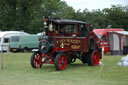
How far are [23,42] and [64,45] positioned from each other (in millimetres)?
19057

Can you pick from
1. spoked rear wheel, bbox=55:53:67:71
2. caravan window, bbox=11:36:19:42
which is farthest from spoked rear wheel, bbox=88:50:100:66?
→ caravan window, bbox=11:36:19:42

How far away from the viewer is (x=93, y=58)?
16422 millimetres

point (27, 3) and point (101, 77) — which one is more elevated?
point (27, 3)

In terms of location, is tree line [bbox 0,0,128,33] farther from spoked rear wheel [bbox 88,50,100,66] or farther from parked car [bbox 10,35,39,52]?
spoked rear wheel [bbox 88,50,100,66]

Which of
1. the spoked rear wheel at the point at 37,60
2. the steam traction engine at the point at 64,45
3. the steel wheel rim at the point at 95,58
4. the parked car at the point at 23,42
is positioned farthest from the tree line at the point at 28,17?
the spoked rear wheel at the point at 37,60

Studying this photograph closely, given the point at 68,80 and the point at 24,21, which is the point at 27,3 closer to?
the point at 24,21

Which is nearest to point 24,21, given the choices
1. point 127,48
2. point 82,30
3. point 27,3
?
point 27,3

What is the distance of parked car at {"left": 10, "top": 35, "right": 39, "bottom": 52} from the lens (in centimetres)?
3309

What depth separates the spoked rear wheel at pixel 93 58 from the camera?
16219 mm

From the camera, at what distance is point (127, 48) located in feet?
92.2

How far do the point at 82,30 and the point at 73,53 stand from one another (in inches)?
56.7

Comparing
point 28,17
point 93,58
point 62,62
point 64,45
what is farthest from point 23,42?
point 62,62

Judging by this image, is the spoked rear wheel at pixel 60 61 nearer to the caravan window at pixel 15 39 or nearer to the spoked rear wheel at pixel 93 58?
the spoked rear wheel at pixel 93 58

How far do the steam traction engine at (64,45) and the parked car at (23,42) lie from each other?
55.7 feet
